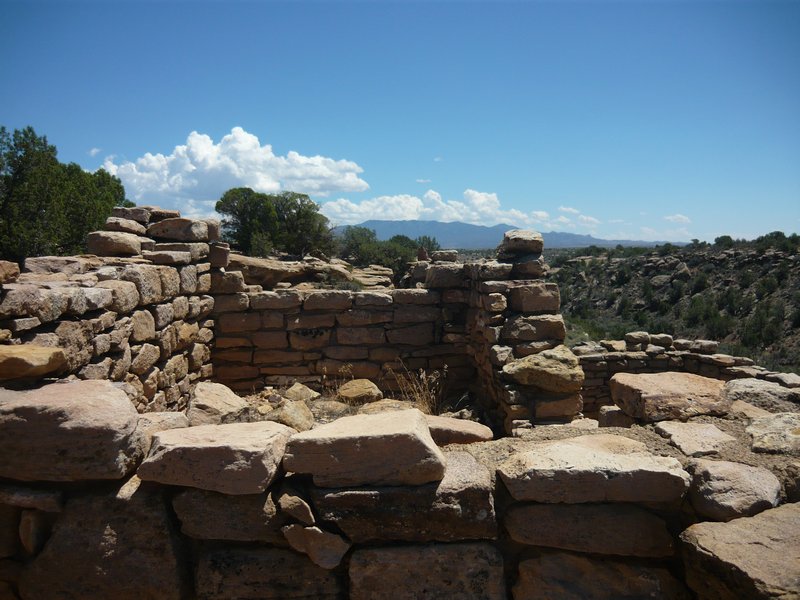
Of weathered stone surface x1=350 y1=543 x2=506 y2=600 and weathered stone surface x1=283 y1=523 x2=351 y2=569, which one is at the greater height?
weathered stone surface x1=283 y1=523 x2=351 y2=569

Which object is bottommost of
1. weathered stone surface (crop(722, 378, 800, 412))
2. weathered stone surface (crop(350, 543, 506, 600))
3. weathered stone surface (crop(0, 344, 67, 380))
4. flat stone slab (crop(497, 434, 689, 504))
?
weathered stone surface (crop(350, 543, 506, 600))

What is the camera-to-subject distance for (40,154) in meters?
10.9

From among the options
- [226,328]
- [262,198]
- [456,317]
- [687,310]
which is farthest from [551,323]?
[687,310]

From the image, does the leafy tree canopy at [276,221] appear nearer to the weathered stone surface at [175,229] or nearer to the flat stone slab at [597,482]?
the weathered stone surface at [175,229]

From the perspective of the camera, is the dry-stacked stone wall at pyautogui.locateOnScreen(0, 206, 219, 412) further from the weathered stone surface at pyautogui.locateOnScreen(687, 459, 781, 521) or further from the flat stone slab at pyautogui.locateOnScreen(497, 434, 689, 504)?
the weathered stone surface at pyautogui.locateOnScreen(687, 459, 781, 521)

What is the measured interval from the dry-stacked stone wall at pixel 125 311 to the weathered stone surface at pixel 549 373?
11.6 feet

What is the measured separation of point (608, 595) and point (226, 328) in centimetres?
572

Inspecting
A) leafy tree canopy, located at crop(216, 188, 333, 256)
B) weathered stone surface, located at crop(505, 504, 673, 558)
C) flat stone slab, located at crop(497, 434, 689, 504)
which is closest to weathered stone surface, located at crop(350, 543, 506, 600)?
weathered stone surface, located at crop(505, 504, 673, 558)

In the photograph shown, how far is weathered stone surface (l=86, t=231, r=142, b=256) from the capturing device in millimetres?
5312

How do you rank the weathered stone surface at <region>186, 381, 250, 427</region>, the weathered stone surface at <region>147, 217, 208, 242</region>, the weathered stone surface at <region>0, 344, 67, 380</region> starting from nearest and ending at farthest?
the weathered stone surface at <region>0, 344, 67, 380</region>
the weathered stone surface at <region>186, 381, 250, 427</region>
the weathered stone surface at <region>147, 217, 208, 242</region>

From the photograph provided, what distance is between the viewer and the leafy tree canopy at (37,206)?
10.3 meters

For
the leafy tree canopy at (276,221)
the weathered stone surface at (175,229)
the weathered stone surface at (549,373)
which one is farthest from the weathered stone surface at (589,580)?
the leafy tree canopy at (276,221)

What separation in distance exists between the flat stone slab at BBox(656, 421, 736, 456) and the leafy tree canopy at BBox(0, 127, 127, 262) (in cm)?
1137

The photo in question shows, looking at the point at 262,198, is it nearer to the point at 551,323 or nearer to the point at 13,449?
the point at 551,323
